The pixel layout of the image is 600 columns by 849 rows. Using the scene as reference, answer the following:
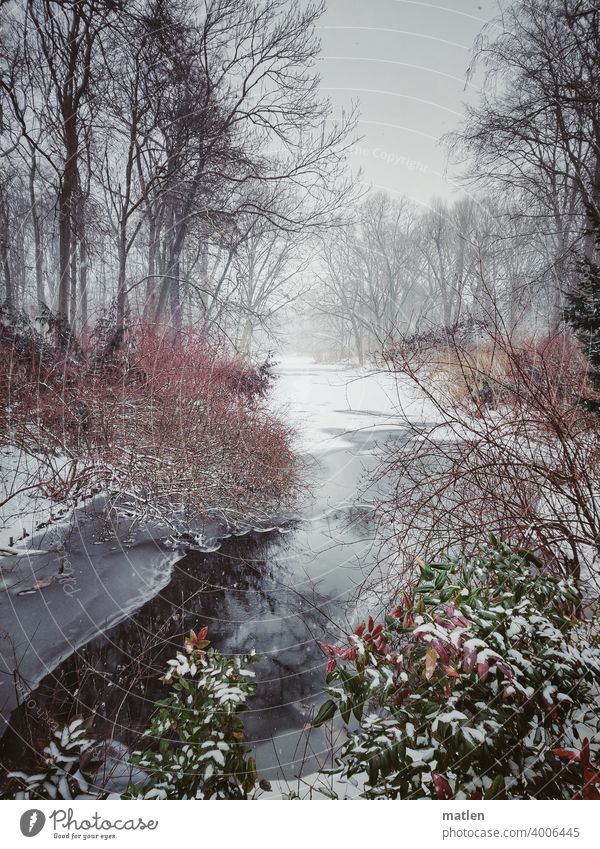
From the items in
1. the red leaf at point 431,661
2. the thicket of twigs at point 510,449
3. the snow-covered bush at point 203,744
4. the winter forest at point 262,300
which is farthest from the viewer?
the winter forest at point 262,300

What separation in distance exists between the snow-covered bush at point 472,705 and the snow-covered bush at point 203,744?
281mm

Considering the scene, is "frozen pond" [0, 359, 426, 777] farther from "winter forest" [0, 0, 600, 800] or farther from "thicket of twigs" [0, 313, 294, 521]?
"thicket of twigs" [0, 313, 294, 521]

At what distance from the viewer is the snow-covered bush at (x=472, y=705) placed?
0.93 metres

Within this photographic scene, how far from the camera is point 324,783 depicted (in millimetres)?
1327

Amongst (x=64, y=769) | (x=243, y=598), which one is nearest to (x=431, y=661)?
(x=64, y=769)

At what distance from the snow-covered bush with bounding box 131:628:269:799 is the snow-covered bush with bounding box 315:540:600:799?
28 centimetres

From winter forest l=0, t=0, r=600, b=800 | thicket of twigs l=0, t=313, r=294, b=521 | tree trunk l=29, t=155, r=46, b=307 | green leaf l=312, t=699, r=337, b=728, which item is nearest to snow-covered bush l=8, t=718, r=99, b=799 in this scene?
winter forest l=0, t=0, r=600, b=800

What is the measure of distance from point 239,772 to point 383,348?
2096 millimetres

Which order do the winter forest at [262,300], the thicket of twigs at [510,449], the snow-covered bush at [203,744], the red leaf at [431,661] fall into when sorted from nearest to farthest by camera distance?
the red leaf at [431,661] → the snow-covered bush at [203,744] → the thicket of twigs at [510,449] → the winter forest at [262,300]

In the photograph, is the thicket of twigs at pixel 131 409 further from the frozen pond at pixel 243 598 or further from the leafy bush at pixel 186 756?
the leafy bush at pixel 186 756

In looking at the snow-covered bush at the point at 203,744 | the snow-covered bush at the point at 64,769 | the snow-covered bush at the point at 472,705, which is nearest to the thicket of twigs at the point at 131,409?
the snow-covered bush at the point at 64,769

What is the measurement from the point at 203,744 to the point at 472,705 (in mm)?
763
